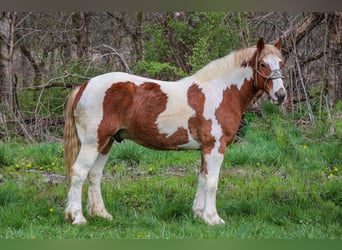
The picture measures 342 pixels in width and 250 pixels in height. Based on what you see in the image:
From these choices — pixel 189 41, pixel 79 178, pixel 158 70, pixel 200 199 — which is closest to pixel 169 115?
pixel 200 199

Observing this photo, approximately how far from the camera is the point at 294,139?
8.16 meters

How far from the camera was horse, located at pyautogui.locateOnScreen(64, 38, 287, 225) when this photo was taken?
5.45m

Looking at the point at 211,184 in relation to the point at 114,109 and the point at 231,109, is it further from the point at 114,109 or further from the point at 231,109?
the point at 114,109

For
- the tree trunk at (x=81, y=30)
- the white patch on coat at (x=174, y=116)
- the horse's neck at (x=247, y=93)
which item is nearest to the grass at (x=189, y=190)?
the white patch on coat at (x=174, y=116)

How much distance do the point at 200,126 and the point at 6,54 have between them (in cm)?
603

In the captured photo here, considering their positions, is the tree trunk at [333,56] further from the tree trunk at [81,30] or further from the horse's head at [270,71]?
the tree trunk at [81,30]

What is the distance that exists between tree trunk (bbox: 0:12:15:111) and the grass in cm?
192

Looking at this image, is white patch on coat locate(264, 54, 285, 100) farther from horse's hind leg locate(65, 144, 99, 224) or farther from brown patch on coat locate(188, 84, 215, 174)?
horse's hind leg locate(65, 144, 99, 224)

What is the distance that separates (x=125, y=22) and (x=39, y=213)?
666 cm

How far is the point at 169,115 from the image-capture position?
18.2ft

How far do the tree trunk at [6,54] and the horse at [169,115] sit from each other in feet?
16.1

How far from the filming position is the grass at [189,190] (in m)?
5.22

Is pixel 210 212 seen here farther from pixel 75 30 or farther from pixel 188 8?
pixel 75 30

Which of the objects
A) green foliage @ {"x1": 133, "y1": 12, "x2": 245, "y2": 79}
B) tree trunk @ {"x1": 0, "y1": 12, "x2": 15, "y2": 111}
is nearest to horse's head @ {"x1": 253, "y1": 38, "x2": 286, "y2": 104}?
green foliage @ {"x1": 133, "y1": 12, "x2": 245, "y2": 79}
